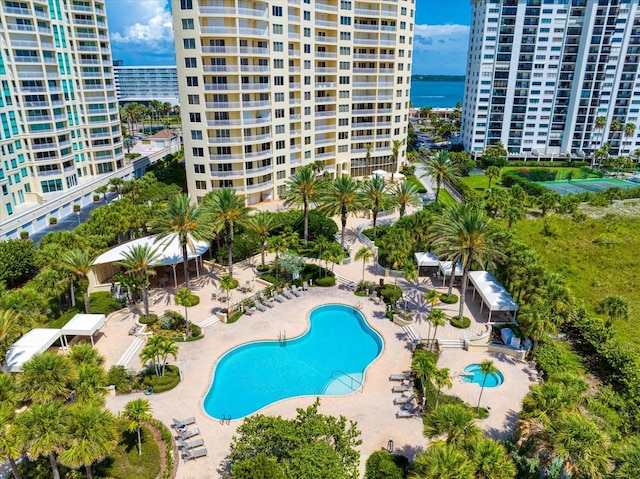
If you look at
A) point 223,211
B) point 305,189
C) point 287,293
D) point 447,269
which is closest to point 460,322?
point 447,269

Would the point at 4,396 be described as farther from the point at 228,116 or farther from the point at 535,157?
the point at 535,157

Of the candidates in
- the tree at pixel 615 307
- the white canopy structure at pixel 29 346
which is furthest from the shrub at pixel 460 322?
the white canopy structure at pixel 29 346

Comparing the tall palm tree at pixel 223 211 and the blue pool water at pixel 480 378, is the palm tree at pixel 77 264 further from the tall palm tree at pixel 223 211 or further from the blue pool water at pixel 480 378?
the blue pool water at pixel 480 378

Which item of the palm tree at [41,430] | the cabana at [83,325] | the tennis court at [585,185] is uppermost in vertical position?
the palm tree at [41,430]

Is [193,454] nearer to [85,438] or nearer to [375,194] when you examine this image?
[85,438]

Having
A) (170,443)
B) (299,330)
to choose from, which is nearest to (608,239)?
(299,330)

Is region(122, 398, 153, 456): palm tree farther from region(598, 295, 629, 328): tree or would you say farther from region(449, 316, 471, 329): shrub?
region(598, 295, 629, 328): tree

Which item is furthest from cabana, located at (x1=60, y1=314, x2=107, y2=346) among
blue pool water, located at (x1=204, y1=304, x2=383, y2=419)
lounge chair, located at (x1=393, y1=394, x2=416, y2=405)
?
lounge chair, located at (x1=393, y1=394, x2=416, y2=405)
